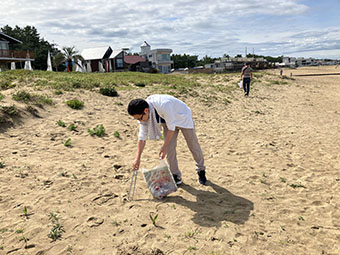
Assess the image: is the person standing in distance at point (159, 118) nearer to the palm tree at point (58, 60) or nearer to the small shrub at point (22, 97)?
the small shrub at point (22, 97)

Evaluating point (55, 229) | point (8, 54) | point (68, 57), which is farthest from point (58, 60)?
point (55, 229)

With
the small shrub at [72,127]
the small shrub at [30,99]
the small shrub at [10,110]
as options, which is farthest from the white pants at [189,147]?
the small shrub at [30,99]

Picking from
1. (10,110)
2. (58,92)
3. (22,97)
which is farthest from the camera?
Answer: (58,92)

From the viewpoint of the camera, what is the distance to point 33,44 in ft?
208

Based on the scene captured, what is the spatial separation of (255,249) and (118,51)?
5516cm

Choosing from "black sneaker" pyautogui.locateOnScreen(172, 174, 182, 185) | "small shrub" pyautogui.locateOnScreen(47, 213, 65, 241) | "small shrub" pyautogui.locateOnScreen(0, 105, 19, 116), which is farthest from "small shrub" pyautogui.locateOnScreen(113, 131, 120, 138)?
"small shrub" pyautogui.locateOnScreen(47, 213, 65, 241)

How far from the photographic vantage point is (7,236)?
3.63m

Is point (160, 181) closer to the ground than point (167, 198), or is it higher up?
higher up

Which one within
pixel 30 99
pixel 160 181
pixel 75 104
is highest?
pixel 30 99

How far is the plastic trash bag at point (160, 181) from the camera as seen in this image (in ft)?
15.5

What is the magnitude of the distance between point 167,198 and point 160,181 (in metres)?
0.33

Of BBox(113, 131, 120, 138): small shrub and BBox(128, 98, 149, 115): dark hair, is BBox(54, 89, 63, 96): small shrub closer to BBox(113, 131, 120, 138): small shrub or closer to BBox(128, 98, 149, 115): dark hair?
BBox(113, 131, 120, 138): small shrub

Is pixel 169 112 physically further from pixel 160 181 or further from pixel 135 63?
pixel 135 63

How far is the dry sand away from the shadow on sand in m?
0.02
